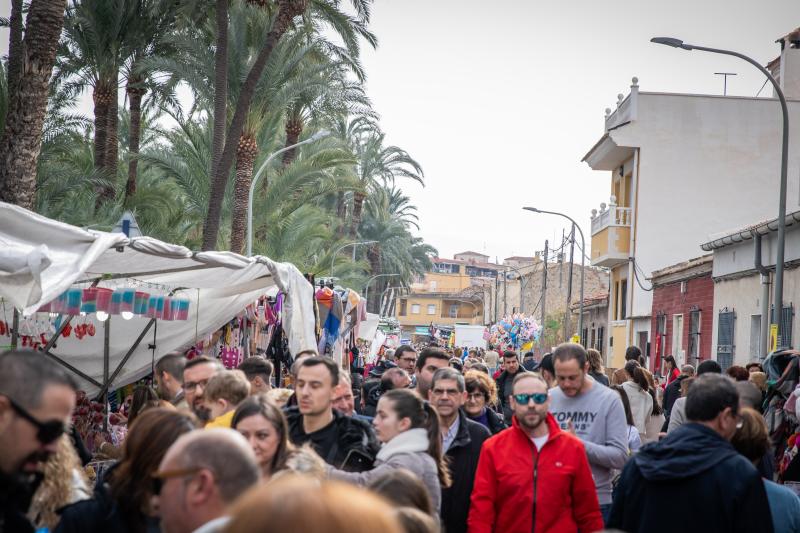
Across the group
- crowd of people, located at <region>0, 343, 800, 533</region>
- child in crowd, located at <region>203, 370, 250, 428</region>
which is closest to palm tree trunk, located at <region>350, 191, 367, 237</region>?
crowd of people, located at <region>0, 343, 800, 533</region>

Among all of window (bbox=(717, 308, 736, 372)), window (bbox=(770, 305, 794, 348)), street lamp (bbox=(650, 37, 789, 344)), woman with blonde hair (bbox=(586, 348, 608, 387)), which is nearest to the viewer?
woman with blonde hair (bbox=(586, 348, 608, 387))

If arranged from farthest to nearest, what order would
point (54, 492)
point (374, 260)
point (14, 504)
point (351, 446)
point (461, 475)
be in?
point (374, 260) → point (461, 475) → point (351, 446) → point (54, 492) → point (14, 504)

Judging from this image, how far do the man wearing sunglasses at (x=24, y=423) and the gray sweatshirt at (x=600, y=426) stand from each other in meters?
4.66

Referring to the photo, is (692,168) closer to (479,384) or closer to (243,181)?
(243,181)

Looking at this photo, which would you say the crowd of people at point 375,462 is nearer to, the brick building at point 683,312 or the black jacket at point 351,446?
the black jacket at point 351,446

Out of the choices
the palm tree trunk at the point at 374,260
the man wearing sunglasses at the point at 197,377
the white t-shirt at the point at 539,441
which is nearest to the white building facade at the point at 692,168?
the palm tree trunk at the point at 374,260

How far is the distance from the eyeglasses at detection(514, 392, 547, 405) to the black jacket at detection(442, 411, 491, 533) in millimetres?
970

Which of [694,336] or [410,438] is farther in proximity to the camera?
[694,336]

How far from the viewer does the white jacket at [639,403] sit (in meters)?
13.3

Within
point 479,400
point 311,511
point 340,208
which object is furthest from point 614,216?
point 311,511

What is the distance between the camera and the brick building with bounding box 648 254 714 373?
27.3m

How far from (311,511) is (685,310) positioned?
94.1ft

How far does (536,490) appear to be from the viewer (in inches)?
254

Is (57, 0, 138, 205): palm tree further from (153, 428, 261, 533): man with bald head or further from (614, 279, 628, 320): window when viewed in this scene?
(153, 428, 261, 533): man with bald head
